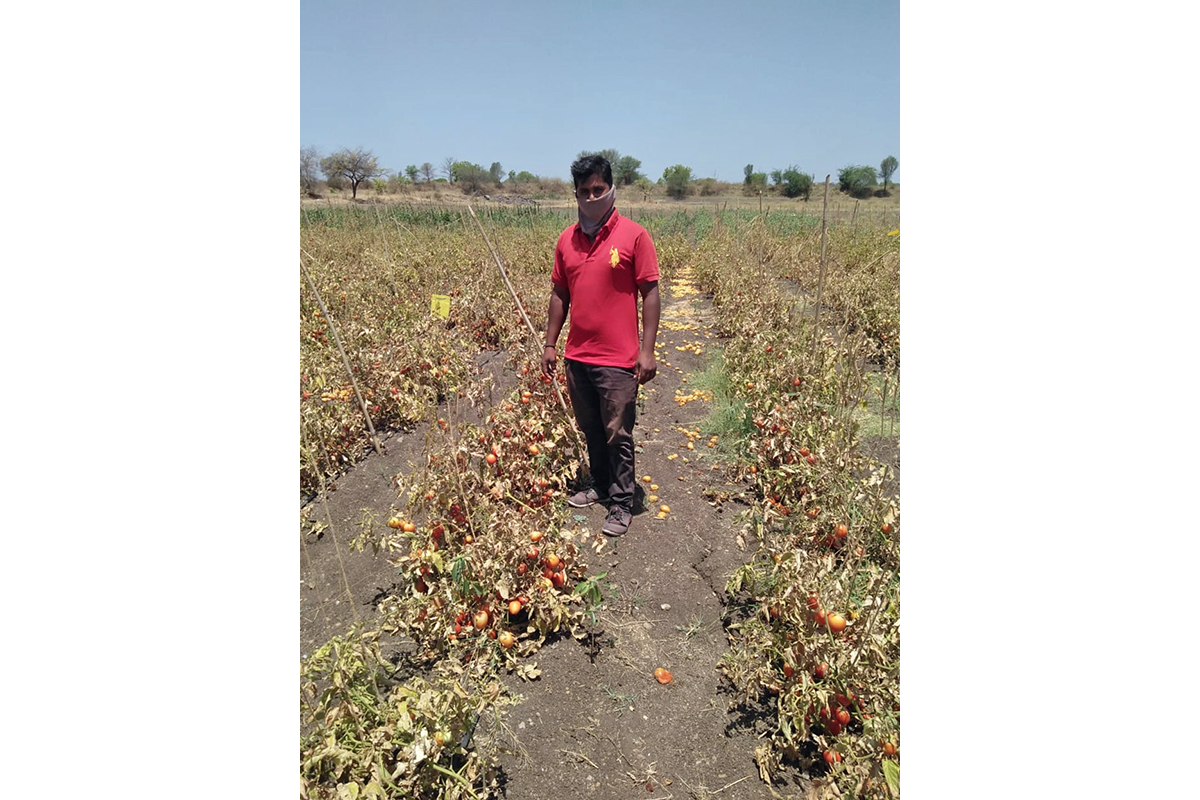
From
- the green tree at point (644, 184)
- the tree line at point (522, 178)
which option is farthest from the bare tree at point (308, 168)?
the green tree at point (644, 184)

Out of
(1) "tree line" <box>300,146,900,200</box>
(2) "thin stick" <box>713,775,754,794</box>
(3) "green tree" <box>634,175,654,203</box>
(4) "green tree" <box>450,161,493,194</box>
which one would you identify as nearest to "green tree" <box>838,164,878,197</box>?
(1) "tree line" <box>300,146,900,200</box>

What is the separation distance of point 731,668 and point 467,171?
25605 millimetres

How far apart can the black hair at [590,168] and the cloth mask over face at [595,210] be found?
0.07 metres

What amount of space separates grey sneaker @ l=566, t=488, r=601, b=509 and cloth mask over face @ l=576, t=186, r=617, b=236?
4.82 feet

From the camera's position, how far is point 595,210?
2.70 m

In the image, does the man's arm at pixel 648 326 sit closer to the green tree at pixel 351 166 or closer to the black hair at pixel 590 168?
the black hair at pixel 590 168

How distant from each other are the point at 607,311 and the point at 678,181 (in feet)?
92.9

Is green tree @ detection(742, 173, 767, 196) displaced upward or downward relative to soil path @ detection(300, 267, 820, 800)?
upward

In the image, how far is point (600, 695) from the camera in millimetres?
2145

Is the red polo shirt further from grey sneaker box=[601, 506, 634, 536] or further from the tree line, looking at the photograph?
the tree line

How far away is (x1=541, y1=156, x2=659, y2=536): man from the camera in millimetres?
2699

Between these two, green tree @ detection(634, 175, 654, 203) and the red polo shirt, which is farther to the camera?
green tree @ detection(634, 175, 654, 203)

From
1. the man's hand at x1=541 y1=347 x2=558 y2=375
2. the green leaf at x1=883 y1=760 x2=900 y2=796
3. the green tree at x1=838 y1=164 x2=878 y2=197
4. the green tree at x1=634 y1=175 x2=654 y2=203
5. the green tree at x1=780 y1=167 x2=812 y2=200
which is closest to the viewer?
the green leaf at x1=883 y1=760 x2=900 y2=796
